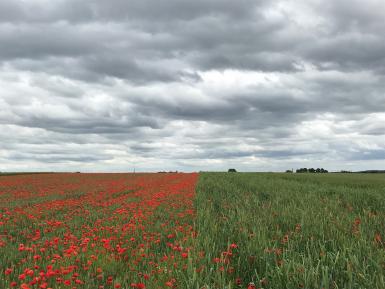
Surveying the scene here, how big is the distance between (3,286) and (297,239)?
5.28 m

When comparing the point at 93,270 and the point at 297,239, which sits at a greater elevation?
the point at 297,239

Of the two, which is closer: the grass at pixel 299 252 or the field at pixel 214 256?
the grass at pixel 299 252

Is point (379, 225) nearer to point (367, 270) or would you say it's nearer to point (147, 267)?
point (367, 270)

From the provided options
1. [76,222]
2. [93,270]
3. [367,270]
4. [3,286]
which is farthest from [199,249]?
[76,222]

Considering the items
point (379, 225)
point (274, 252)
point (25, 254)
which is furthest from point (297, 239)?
point (25, 254)

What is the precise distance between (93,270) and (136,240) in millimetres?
2593

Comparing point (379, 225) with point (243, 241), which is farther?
point (379, 225)

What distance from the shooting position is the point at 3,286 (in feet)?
19.2

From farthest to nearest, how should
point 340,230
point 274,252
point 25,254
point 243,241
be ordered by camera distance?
1. point 25,254
2. point 340,230
3. point 243,241
4. point 274,252

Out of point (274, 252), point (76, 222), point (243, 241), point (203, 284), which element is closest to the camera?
point (203, 284)

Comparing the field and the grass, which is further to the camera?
the field

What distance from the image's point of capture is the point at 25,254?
8578 millimetres

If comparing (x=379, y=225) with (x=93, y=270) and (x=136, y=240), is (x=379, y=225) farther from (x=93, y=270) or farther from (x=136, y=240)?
(x=93, y=270)

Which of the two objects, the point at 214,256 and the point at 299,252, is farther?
the point at 299,252
